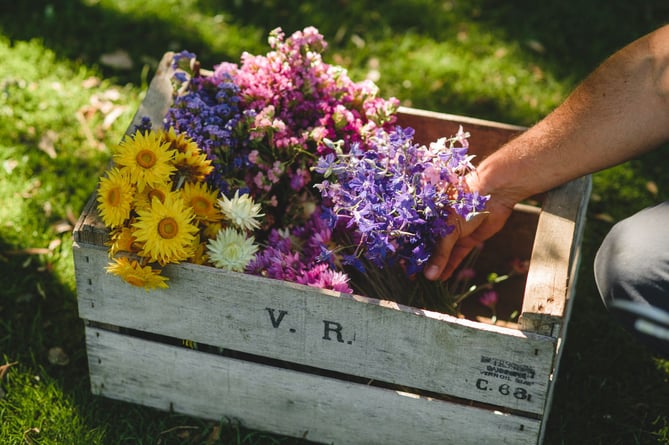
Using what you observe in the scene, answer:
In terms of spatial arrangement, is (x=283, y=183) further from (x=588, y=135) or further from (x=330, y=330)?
(x=588, y=135)

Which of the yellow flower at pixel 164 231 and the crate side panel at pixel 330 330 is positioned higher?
the yellow flower at pixel 164 231

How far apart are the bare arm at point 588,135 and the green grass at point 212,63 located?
2.41 ft

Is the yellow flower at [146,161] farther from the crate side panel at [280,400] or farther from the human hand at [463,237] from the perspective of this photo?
the human hand at [463,237]

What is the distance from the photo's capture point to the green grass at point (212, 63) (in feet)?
7.80

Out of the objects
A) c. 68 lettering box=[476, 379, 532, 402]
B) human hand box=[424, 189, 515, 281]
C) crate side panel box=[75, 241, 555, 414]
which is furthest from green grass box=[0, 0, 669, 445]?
human hand box=[424, 189, 515, 281]

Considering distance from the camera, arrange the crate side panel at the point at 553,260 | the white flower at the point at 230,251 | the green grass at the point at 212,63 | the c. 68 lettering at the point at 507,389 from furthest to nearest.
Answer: the green grass at the point at 212,63 < the white flower at the point at 230,251 < the c. 68 lettering at the point at 507,389 < the crate side panel at the point at 553,260

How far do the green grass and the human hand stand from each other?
59 centimetres

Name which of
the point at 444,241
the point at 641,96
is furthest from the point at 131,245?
the point at 641,96

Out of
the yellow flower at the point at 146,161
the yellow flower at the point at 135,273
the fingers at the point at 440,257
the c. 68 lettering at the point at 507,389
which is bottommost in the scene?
the c. 68 lettering at the point at 507,389

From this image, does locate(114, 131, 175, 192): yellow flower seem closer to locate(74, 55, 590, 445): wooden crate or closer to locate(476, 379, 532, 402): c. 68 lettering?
locate(74, 55, 590, 445): wooden crate

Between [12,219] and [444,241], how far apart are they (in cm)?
171

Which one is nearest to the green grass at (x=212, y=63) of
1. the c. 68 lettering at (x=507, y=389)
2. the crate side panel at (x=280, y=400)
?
the crate side panel at (x=280, y=400)

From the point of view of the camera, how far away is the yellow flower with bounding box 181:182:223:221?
2102mm

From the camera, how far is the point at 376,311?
1954 mm
